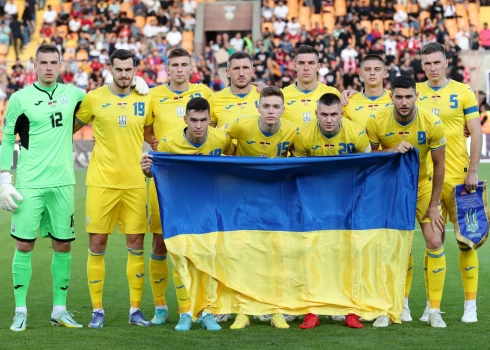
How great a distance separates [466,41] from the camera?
2964 cm

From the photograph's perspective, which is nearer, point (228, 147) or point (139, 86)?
point (228, 147)

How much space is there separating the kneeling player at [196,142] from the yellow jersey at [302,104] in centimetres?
92

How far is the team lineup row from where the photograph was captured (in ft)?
Result: 25.0

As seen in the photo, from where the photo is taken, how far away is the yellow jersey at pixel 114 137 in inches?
313

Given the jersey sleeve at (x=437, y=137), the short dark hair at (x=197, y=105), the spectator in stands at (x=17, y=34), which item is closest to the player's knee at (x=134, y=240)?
the short dark hair at (x=197, y=105)

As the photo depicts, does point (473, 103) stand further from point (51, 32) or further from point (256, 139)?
point (51, 32)

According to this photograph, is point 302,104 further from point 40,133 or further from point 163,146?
point 40,133

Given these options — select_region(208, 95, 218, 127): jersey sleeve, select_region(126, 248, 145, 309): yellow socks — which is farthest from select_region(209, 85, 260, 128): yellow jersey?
select_region(126, 248, 145, 309): yellow socks

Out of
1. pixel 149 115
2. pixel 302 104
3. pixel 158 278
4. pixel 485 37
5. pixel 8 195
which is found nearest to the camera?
pixel 8 195

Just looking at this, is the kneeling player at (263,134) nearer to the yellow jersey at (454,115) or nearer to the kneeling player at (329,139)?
the kneeling player at (329,139)

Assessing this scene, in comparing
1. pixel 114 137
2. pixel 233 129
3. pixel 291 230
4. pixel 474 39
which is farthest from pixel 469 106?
pixel 474 39

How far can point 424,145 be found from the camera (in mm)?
7672

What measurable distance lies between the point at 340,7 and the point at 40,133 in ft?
85.3

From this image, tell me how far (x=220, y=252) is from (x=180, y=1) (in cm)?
2721
